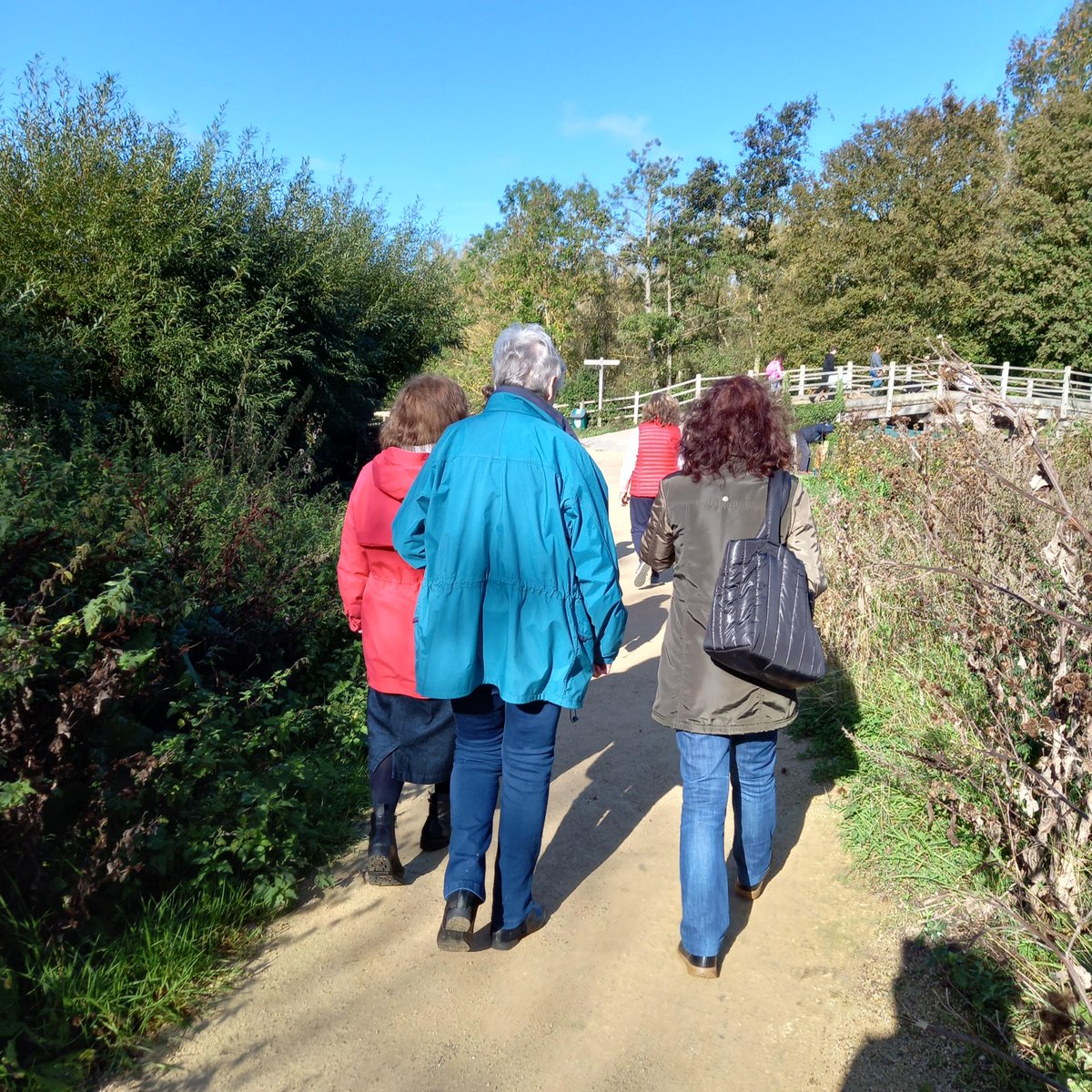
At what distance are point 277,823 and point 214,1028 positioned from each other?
80 cm

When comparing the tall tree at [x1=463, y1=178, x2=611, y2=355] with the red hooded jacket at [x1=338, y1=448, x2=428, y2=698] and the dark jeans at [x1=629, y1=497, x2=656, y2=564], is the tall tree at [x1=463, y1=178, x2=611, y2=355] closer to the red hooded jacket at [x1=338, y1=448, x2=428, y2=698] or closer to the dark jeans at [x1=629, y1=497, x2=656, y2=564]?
the dark jeans at [x1=629, y1=497, x2=656, y2=564]

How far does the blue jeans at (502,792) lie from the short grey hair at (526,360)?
1.02 metres

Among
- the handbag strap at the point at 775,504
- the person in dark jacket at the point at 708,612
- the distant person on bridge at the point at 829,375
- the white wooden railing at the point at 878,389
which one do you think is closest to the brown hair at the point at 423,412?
the person in dark jacket at the point at 708,612

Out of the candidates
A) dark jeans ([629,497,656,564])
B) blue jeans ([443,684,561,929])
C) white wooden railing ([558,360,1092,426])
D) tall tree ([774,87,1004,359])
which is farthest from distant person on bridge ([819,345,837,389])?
blue jeans ([443,684,561,929])

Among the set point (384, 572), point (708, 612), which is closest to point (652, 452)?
point (384, 572)

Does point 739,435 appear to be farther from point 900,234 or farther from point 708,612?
point 900,234

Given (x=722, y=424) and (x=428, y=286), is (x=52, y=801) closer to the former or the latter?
(x=722, y=424)

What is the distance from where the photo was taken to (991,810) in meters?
2.95

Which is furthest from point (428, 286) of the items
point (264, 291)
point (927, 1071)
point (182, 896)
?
point (927, 1071)

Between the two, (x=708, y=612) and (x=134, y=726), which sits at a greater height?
(x=708, y=612)

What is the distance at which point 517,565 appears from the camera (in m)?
2.50

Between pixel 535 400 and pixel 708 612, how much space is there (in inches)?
34.7

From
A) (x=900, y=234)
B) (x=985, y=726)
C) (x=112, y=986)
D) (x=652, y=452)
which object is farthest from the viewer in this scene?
(x=900, y=234)

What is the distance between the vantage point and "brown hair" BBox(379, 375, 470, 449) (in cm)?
307
